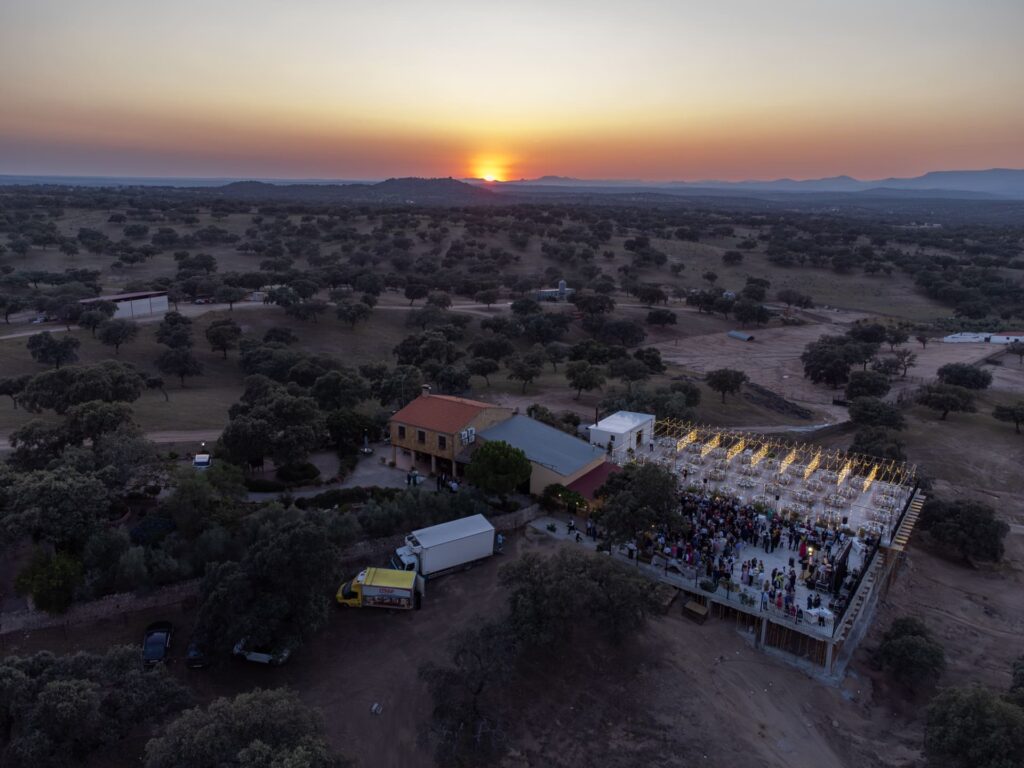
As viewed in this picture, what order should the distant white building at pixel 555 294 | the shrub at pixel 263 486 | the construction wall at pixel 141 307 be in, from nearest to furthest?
1. the shrub at pixel 263 486
2. the construction wall at pixel 141 307
3. the distant white building at pixel 555 294

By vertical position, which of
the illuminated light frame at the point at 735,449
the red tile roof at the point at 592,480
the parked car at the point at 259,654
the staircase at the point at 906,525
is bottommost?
the parked car at the point at 259,654

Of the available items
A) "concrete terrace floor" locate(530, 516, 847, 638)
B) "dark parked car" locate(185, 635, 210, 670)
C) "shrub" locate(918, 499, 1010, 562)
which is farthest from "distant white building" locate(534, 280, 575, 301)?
"dark parked car" locate(185, 635, 210, 670)

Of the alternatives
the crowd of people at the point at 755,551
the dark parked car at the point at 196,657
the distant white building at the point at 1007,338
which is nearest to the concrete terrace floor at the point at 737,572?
the crowd of people at the point at 755,551

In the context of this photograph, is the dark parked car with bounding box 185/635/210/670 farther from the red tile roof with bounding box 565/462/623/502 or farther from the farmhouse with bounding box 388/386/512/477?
the red tile roof with bounding box 565/462/623/502

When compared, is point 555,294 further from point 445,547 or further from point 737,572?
point 737,572

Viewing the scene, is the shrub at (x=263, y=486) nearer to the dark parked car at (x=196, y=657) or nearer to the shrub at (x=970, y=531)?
the dark parked car at (x=196, y=657)

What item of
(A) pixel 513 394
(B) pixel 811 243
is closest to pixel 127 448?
(A) pixel 513 394

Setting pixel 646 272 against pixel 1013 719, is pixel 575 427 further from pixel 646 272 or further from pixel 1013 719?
pixel 646 272
